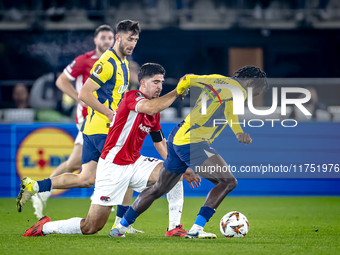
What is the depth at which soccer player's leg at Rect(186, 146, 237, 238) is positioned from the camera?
456cm

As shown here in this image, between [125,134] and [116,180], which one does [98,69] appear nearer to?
[125,134]

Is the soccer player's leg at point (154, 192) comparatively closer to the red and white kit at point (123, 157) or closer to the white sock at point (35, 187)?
the red and white kit at point (123, 157)

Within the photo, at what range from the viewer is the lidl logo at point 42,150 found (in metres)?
9.09

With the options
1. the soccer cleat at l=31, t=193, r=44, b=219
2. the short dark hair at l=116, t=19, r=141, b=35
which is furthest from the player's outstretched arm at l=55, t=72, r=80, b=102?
the short dark hair at l=116, t=19, r=141, b=35

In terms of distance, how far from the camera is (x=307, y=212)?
290 inches

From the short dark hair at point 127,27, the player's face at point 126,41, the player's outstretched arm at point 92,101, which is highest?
the short dark hair at point 127,27

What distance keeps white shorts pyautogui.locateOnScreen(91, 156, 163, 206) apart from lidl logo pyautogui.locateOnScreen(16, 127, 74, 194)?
4473mm

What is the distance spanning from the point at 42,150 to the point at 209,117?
5146 millimetres

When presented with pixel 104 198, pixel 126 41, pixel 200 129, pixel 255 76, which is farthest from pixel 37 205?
pixel 255 76

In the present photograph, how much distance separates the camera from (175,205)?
16.6 feet

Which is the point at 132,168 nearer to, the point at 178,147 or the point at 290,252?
the point at 178,147

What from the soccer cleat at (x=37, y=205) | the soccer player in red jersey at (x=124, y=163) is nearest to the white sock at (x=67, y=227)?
the soccer player in red jersey at (x=124, y=163)

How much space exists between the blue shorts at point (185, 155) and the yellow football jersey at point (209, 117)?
2.3 inches

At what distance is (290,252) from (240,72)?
1768 millimetres
